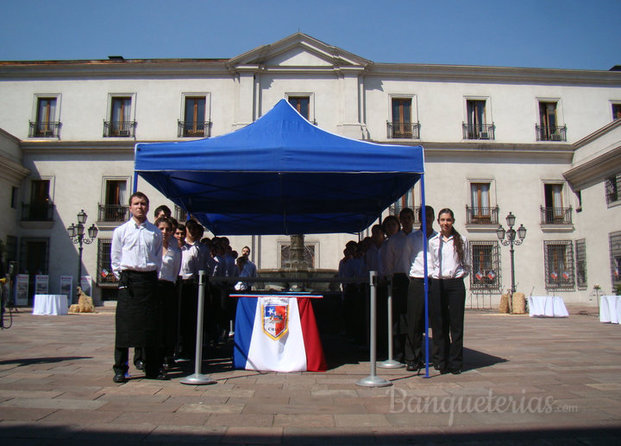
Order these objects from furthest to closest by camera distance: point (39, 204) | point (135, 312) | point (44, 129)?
point (44, 129) < point (39, 204) < point (135, 312)

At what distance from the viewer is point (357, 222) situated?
1195cm

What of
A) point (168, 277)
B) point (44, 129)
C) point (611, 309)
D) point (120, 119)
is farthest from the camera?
point (44, 129)

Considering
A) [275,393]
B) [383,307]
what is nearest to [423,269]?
[383,307]

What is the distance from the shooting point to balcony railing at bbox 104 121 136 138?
2622 centimetres

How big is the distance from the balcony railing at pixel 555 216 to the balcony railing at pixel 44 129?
26.5 meters

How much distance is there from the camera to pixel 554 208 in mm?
26094

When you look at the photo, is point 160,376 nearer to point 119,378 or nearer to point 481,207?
point 119,378

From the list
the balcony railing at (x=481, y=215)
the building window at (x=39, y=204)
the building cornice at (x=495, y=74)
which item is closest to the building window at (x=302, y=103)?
the building cornice at (x=495, y=74)

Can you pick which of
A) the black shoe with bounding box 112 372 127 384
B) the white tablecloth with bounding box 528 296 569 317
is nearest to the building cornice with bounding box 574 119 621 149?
the white tablecloth with bounding box 528 296 569 317

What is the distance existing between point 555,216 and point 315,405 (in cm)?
2535

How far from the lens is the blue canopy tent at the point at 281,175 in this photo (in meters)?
5.89

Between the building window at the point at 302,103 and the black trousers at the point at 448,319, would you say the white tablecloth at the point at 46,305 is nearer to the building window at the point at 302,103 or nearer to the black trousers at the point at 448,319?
the building window at the point at 302,103

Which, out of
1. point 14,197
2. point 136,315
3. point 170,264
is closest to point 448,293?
point 170,264

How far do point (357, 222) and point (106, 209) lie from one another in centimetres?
1825
